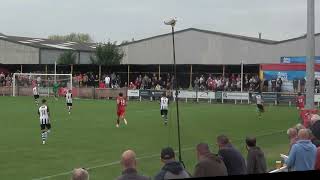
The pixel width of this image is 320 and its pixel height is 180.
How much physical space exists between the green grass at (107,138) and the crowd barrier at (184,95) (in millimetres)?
12916

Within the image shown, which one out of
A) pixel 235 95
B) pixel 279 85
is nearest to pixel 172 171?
pixel 279 85

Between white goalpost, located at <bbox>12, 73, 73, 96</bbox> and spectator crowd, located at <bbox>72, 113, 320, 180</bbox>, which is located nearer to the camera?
spectator crowd, located at <bbox>72, 113, 320, 180</bbox>

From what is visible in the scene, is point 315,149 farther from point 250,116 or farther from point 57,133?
point 250,116

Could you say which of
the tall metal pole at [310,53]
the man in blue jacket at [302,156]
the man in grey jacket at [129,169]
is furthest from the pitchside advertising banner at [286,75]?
the man in grey jacket at [129,169]

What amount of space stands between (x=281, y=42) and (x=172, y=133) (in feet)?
149

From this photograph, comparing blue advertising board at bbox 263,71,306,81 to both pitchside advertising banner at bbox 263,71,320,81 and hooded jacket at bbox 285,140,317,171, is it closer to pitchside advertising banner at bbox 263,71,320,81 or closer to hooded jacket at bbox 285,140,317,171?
pitchside advertising banner at bbox 263,71,320,81

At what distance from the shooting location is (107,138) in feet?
80.0

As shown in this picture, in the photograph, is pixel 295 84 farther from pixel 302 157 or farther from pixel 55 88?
pixel 302 157

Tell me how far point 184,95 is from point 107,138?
3159cm

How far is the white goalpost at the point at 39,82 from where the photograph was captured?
62.4m

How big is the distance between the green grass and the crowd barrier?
1292cm

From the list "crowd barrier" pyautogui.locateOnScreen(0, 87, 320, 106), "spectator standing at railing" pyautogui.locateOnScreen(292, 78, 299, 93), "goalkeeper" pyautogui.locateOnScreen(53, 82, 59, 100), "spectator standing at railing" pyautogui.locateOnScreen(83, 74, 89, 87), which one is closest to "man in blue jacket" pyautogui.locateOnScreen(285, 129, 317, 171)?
"crowd barrier" pyautogui.locateOnScreen(0, 87, 320, 106)

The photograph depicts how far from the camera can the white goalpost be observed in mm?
62438

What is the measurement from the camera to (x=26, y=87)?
6322cm
